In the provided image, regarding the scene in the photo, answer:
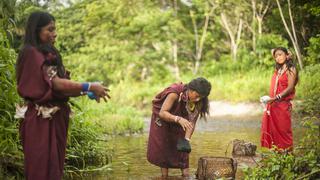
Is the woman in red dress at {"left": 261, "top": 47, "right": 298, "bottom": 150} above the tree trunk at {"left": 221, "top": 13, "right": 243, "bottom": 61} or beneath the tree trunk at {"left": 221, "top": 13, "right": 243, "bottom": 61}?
beneath

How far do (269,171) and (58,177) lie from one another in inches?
80.4

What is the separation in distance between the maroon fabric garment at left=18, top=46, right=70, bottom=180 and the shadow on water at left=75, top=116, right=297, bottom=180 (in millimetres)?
2455

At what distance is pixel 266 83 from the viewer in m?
18.2

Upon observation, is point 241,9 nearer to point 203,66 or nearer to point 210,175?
point 203,66

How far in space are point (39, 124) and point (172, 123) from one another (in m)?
2.64

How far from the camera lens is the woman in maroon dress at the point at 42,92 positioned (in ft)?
13.1

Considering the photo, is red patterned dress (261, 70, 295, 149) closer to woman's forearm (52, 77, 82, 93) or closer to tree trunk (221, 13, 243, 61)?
woman's forearm (52, 77, 82, 93)

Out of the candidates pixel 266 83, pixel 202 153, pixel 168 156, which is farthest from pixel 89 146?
pixel 266 83

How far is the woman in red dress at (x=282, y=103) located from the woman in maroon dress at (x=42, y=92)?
391cm

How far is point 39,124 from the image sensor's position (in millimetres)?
4133

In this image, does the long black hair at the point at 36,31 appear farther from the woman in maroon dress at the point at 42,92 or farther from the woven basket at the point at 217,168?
the woven basket at the point at 217,168

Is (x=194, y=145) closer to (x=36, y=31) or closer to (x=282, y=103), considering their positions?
(x=282, y=103)

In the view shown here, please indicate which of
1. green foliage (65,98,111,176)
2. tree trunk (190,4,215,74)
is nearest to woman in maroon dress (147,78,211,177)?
green foliage (65,98,111,176)

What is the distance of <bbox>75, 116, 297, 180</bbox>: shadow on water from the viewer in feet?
23.2
